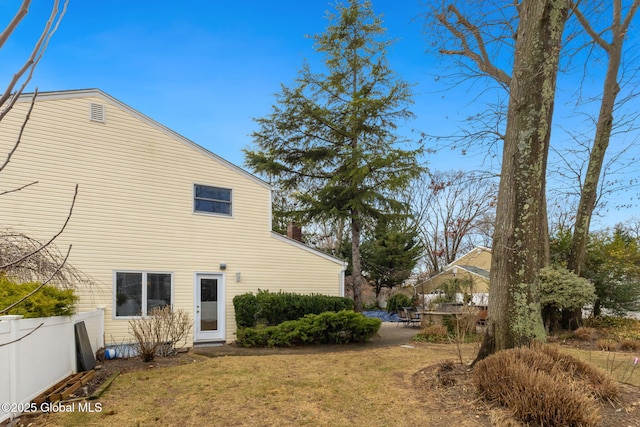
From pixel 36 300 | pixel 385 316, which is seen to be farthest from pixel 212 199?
pixel 385 316

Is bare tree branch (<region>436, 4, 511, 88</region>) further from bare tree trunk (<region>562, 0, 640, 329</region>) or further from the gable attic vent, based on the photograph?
the gable attic vent

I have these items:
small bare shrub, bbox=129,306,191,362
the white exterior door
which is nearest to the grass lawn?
small bare shrub, bbox=129,306,191,362

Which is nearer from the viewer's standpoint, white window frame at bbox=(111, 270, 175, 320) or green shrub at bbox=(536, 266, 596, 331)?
white window frame at bbox=(111, 270, 175, 320)

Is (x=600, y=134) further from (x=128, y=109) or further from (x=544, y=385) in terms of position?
(x=128, y=109)

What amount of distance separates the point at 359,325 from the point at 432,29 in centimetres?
819

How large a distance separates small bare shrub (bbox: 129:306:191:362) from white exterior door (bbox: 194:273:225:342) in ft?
5.39

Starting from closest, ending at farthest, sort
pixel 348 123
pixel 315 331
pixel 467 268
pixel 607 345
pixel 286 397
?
1. pixel 286 397
2. pixel 607 345
3. pixel 315 331
4. pixel 348 123
5. pixel 467 268

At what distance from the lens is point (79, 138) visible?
10.6 m

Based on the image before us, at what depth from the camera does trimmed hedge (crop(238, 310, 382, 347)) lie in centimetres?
1129

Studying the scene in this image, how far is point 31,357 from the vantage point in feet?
17.6

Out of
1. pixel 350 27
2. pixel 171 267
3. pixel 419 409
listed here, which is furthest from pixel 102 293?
pixel 350 27

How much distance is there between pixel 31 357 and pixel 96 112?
7.51 metres

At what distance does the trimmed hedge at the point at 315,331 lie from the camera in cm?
1129

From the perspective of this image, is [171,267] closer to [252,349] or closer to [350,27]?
[252,349]
